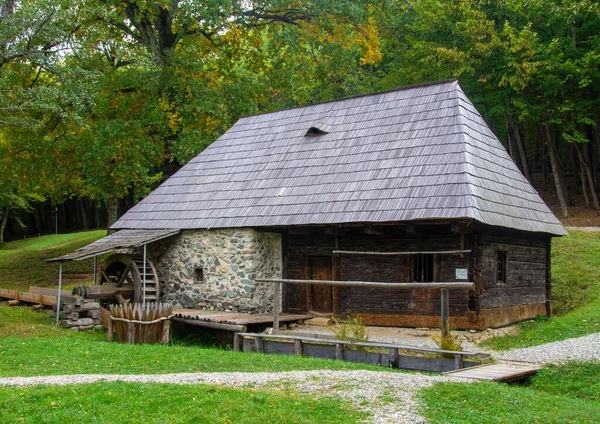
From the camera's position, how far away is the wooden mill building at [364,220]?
14.0 meters

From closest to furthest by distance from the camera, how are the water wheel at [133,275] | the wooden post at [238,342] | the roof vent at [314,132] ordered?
the wooden post at [238,342], the water wheel at [133,275], the roof vent at [314,132]

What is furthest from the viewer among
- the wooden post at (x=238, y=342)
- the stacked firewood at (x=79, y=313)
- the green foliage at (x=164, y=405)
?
the stacked firewood at (x=79, y=313)

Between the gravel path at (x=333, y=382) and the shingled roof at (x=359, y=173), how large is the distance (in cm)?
469

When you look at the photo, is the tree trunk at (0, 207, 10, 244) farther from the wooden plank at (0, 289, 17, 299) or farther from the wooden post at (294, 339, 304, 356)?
the wooden post at (294, 339, 304, 356)

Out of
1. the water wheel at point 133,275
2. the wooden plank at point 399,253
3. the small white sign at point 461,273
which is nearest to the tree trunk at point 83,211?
the water wheel at point 133,275

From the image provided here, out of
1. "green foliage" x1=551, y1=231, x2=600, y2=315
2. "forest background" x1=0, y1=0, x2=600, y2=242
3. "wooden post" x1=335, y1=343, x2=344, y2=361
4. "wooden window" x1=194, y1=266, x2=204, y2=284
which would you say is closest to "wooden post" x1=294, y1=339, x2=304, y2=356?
"wooden post" x1=335, y1=343, x2=344, y2=361

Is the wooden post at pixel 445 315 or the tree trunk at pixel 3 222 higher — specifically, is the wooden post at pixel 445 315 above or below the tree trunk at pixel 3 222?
below

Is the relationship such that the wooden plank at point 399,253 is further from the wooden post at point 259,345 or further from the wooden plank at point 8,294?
the wooden plank at point 8,294

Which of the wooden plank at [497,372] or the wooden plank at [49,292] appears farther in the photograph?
the wooden plank at [49,292]

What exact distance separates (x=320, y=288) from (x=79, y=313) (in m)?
5.91

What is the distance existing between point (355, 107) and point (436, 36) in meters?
13.0

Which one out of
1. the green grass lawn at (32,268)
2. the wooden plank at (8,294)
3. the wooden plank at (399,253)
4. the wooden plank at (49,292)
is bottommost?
the wooden plank at (8,294)

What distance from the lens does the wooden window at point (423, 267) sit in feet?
47.5

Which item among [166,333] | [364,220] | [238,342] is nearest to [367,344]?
[364,220]
